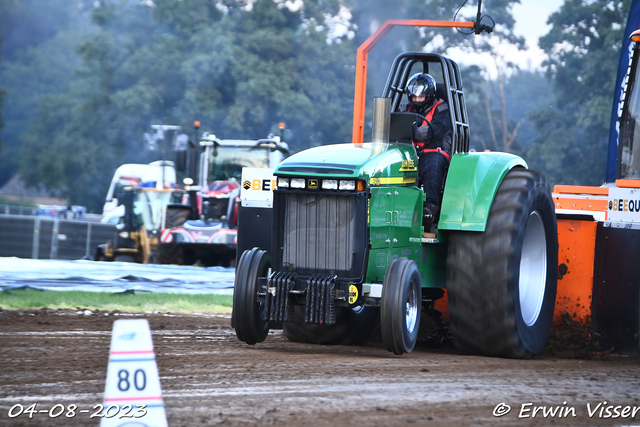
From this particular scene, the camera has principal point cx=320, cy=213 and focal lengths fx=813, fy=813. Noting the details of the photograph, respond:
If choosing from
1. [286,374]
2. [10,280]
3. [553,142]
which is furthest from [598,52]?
[286,374]

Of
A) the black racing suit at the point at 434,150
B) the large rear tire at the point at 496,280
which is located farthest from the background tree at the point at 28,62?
the large rear tire at the point at 496,280

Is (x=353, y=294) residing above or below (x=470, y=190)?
below

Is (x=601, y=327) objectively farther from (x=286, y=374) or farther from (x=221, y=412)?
(x=221, y=412)

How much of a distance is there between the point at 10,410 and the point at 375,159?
3168mm

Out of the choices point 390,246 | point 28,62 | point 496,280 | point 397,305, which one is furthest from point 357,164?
point 28,62

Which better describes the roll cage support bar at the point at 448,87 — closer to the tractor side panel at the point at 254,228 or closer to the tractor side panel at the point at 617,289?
Answer: the tractor side panel at the point at 617,289

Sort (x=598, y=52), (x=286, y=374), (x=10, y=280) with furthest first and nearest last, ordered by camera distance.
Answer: (x=598, y=52)
(x=10, y=280)
(x=286, y=374)

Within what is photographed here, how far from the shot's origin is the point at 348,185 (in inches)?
234

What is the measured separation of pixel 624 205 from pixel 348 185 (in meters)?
2.46

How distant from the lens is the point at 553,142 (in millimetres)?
33500

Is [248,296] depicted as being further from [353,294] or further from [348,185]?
[348,185]

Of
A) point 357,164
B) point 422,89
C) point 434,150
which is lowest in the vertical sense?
point 357,164

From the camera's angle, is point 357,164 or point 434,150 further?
point 434,150

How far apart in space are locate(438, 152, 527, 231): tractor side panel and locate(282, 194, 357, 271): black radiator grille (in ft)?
2.52
